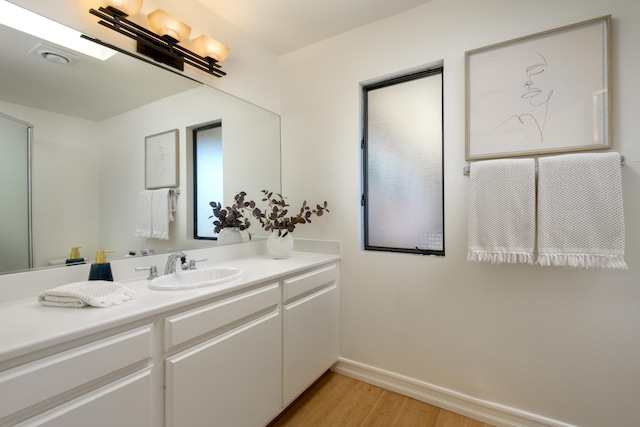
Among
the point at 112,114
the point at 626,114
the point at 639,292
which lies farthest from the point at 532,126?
the point at 112,114

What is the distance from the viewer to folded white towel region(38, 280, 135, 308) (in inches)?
38.6

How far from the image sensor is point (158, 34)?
1.53 m

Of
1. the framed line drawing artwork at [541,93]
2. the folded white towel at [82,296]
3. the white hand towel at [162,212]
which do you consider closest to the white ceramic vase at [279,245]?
the white hand towel at [162,212]

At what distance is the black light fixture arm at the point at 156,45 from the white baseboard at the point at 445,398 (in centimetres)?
219

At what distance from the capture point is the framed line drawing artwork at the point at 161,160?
157cm

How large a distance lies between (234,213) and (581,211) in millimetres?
1936

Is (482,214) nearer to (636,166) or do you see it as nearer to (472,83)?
(636,166)

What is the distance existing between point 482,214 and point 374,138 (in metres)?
0.90

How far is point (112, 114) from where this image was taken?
4.61 ft

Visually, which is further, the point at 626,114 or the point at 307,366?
the point at 307,366

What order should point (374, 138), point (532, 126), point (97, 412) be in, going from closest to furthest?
point (97, 412), point (532, 126), point (374, 138)

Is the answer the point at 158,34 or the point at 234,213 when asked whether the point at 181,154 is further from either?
the point at 158,34

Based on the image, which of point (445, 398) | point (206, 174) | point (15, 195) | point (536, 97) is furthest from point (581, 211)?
point (15, 195)

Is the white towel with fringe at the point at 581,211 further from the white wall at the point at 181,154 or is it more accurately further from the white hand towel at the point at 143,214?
the white hand towel at the point at 143,214
